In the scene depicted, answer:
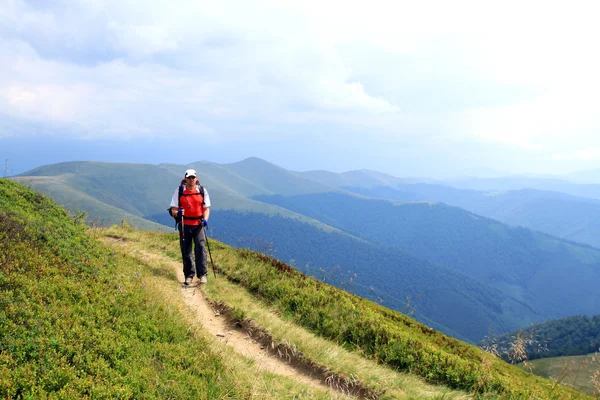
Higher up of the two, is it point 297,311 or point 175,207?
point 175,207

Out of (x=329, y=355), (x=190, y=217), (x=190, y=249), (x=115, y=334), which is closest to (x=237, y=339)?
(x=329, y=355)

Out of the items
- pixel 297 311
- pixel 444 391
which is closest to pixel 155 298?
pixel 297 311

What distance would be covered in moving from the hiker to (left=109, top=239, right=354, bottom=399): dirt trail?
2.02 feet

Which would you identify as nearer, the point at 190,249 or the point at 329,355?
the point at 329,355

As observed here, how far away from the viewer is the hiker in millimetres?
10594

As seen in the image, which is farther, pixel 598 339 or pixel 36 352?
pixel 598 339

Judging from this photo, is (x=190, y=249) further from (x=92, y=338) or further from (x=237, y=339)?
(x=92, y=338)

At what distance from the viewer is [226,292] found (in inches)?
415

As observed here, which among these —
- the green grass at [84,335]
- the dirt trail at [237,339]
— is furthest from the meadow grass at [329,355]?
the green grass at [84,335]

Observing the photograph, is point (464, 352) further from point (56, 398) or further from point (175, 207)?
point (56, 398)

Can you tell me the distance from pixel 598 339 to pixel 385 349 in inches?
7117

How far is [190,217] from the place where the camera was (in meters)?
10.7

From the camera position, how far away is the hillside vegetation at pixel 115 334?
439 cm

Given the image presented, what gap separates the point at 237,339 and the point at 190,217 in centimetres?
443
